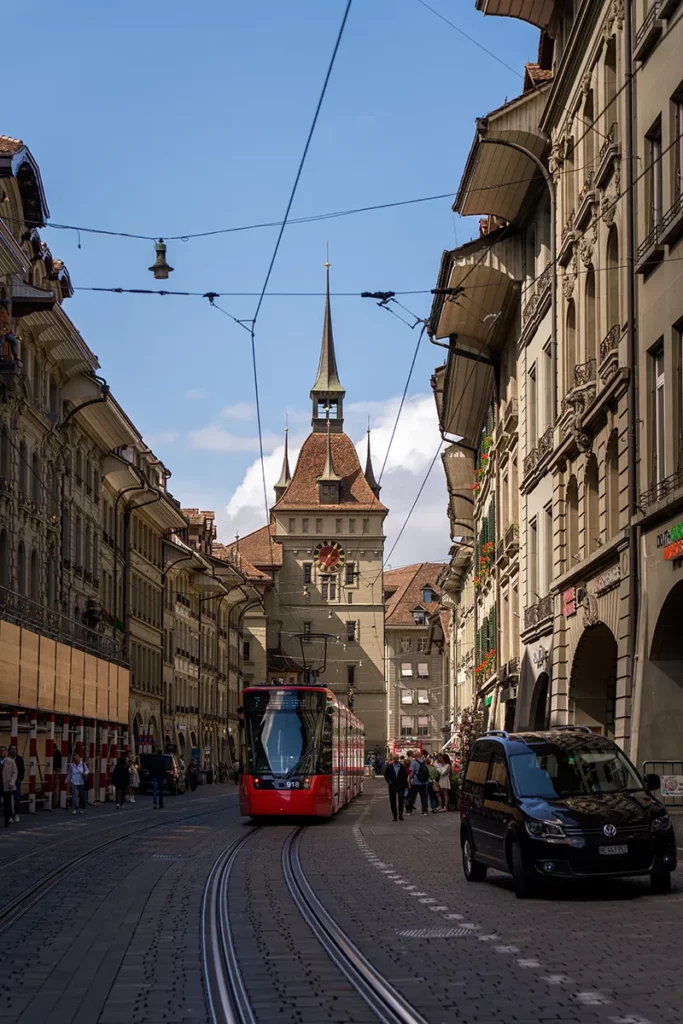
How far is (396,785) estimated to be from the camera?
40844 mm

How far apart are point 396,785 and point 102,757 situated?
Result: 17.9 meters

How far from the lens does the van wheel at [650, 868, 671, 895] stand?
16578mm

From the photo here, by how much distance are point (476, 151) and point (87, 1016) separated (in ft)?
94.8

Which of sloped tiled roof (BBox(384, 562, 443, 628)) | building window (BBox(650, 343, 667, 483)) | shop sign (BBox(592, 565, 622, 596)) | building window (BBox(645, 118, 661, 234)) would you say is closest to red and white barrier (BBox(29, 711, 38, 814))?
shop sign (BBox(592, 565, 622, 596))

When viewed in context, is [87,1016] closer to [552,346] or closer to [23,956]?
[23,956]

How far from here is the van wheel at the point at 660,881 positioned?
16.6m

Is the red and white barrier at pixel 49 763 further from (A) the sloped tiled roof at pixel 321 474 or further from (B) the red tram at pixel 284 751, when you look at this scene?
(A) the sloped tiled roof at pixel 321 474

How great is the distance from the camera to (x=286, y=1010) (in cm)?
980

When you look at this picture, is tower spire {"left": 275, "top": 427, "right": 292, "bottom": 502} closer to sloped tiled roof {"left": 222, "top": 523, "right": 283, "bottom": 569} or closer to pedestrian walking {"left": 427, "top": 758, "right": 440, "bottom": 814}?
sloped tiled roof {"left": 222, "top": 523, "right": 283, "bottom": 569}

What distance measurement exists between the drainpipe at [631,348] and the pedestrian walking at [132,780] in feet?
108

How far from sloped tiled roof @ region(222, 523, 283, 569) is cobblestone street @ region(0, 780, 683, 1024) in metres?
126

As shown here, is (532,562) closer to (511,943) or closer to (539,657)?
(539,657)

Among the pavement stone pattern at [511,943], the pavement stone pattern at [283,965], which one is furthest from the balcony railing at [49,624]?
the pavement stone pattern at [283,965]

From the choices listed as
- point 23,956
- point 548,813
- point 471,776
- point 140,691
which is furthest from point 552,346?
point 140,691
